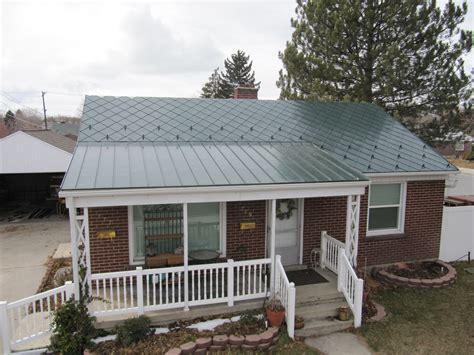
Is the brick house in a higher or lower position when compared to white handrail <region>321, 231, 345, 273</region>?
higher

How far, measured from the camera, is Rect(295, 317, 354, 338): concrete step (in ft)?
22.1

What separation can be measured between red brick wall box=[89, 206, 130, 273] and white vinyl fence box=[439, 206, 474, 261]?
870 centimetres

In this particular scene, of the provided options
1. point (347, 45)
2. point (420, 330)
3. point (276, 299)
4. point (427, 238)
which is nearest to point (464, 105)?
point (347, 45)

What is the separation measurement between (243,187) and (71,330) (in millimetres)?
3807

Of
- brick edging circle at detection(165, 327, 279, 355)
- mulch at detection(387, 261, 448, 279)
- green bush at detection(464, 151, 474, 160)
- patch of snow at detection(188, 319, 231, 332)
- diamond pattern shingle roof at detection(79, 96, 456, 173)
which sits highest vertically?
diamond pattern shingle roof at detection(79, 96, 456, 173)

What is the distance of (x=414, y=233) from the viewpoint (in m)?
9.77

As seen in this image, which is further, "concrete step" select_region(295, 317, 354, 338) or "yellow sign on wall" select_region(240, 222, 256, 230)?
"yellow sign on wall" select_region(240, 222, 256, 230)

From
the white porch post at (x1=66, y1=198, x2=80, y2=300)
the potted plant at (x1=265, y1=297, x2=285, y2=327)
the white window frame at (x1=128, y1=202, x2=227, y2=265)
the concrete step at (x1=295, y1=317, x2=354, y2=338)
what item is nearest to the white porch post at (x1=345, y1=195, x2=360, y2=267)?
the concrete step at (x1=295, y1=317, x2=354, y2=338)

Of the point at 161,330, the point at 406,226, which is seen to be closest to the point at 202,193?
the point at 161,330

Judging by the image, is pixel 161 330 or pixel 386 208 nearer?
pixel 161 330

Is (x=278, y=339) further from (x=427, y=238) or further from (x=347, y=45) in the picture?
(x=347, y=45)

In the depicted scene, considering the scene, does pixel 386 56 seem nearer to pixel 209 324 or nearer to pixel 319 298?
pixel 319 298

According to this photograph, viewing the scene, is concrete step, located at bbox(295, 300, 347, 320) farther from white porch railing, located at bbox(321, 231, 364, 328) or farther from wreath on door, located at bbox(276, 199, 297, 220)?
wreath on door, located at bbox(276, 199, 297, 220)

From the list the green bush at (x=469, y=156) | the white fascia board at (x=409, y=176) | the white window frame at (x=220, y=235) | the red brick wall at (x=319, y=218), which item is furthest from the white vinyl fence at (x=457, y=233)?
the green bush at (x=469, y=156)
